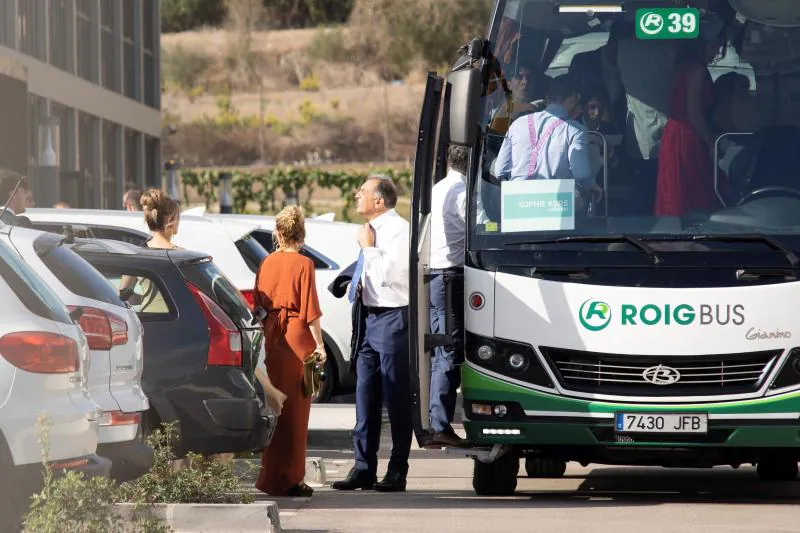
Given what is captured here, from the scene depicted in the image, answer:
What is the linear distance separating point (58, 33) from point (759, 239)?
2361 cm

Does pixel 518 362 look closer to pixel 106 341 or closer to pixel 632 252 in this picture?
pixel 632 252

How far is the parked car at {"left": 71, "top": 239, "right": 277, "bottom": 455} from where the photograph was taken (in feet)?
34.7

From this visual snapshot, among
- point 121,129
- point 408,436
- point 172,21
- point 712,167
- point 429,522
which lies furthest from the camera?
point 172,21

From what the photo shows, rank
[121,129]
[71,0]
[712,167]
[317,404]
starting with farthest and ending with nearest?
[121,129]
[71,0]
[317,404]
[712,167]

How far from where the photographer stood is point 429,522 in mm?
9805

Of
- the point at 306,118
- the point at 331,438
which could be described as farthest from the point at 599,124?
the point at 306,118

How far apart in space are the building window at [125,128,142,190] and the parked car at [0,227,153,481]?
29820mm

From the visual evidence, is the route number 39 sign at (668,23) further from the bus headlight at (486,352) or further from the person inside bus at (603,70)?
the bus headlight at (486,352)

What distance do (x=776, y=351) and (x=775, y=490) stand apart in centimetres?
210

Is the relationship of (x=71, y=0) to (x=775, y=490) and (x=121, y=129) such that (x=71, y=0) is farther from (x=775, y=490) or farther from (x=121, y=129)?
(x=775, y=490)

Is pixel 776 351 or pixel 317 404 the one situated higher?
pixel 776 351

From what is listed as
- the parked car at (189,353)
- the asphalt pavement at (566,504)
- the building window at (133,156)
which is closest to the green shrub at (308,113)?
the building window at (133,156)

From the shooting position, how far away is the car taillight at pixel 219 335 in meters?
10.7

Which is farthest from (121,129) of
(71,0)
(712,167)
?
(712,167)
